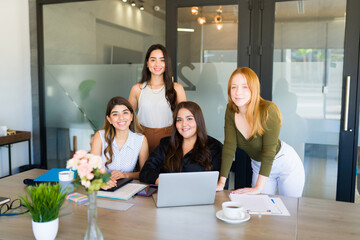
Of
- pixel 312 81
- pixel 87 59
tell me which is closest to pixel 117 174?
pixel 312 81

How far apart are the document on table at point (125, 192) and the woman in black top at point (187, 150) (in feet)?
0.61

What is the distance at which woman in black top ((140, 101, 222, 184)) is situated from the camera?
7.29 feet

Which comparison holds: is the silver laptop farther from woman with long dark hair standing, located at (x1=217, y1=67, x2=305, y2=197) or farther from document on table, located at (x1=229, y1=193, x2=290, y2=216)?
woman with long dark hair standing, located at (x1=217, y1=67, x2=305, y2=197)

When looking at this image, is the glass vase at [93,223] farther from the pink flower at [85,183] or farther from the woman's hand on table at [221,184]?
the woman's hand on table at [221,184]

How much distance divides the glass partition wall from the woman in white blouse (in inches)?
54.3

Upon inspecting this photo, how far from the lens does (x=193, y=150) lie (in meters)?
2.25

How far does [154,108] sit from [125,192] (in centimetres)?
102

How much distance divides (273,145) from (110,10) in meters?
2.61

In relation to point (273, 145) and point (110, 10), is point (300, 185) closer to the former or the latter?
point (273, 145)

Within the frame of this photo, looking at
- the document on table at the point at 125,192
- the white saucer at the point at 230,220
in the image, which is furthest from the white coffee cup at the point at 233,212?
the document on table at the point at 125,192

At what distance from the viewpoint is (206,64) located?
11.5 feet

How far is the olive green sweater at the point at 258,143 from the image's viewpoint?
2.01 meters

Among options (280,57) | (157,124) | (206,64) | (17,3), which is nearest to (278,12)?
(280,57)

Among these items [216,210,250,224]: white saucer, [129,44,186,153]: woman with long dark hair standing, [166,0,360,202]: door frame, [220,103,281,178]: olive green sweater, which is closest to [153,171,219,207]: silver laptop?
[216,210,250,224]: white saucer
